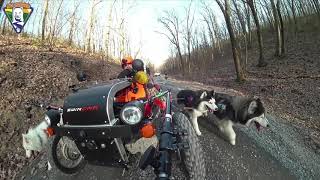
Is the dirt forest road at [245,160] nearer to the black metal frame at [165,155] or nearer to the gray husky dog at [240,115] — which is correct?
the gray husky dog at [240,115]

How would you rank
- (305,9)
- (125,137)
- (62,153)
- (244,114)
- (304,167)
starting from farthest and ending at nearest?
(305,9), (244,114), (304,167), (62,153), (125,137)

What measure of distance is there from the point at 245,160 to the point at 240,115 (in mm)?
1295

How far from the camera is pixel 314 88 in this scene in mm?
16469

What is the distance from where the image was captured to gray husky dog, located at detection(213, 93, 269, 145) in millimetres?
7516

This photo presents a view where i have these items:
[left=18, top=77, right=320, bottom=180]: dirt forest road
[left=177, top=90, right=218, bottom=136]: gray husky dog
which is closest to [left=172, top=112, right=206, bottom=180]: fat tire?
[left=18, top=77, right=320, bottom=180]: dirt forest road

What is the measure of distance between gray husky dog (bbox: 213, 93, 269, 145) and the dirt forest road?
10.2 inches

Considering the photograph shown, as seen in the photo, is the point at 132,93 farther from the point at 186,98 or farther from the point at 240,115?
the point at 240,115

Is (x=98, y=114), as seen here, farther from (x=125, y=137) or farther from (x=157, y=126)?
(x=157, y=126)

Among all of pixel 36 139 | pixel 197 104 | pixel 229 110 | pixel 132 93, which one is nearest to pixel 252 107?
pixel 229 110

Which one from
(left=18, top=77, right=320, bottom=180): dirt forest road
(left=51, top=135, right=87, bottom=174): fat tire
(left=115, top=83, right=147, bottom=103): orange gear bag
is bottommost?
(left=18, top=77, right=320, bottom=180): dirt forest road

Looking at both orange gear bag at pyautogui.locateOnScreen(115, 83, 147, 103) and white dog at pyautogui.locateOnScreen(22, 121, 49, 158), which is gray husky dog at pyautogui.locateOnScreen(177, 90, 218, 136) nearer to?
orange gear bag at pyautogui.locateOnScreen(115, 83, 147, 103)

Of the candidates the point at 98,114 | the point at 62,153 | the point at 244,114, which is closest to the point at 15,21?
the point at 62,153

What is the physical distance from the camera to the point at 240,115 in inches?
298

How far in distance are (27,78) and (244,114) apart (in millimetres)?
6811
